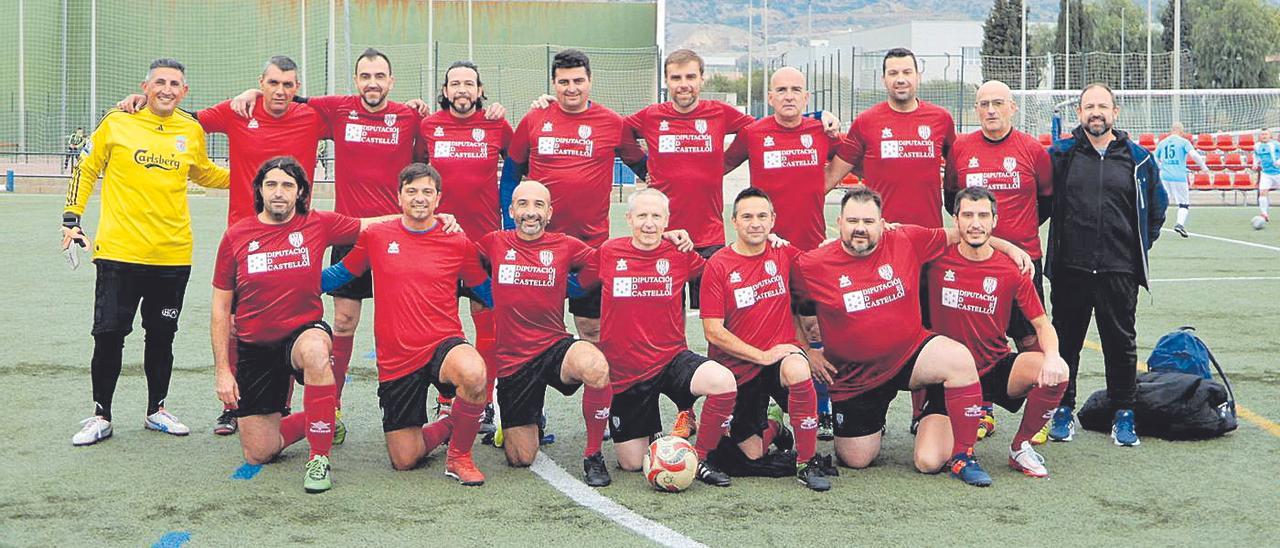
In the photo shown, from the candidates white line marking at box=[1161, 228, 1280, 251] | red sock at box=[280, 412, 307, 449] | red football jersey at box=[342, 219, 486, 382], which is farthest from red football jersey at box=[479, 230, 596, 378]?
white line marking at box=[1161, 228, 1280, 251]

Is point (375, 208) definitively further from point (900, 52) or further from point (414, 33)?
point (414, 33)

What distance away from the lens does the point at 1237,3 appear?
277 feet

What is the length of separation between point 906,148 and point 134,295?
165 inches

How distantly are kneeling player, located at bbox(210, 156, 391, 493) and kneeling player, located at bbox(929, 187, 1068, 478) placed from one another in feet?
9.81

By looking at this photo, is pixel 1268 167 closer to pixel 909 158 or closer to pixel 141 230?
pixel 909 158

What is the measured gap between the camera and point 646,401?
6297 millimetres

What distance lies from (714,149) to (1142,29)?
3810 inches

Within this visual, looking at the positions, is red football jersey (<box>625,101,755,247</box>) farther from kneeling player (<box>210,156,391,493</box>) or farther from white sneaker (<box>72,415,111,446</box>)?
white sneaker (<box>72,415,111,446</box>)

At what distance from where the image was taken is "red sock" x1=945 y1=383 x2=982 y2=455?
6.09 m

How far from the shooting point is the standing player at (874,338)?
623 cm

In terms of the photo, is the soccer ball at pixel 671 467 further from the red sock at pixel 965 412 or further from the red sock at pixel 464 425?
the red sock at pixel 965 412

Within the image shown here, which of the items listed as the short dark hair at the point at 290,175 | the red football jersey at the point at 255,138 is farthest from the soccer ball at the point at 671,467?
the red football jersey at the point at 255,138

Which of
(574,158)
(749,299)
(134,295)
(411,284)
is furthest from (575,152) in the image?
(134,295)

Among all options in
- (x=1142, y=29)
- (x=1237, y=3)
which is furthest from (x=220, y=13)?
(x=1142, y=29)
